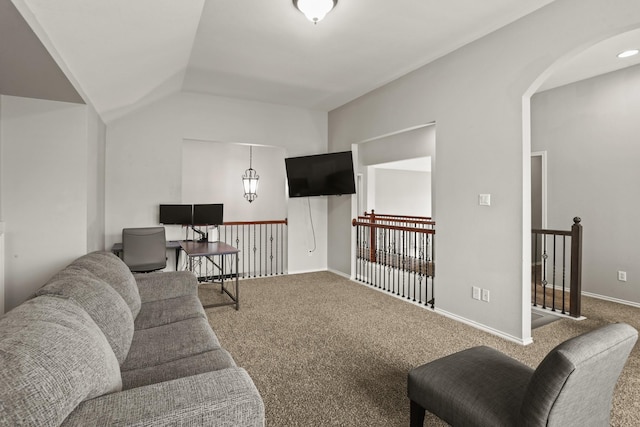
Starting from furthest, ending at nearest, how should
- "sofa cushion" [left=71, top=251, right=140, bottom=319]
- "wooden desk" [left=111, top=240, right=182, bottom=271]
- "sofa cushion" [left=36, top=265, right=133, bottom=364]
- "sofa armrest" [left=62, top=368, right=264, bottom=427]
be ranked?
"wooden desk" [left=111, top=240, right=182, bottom=271]
"sofa cushion" [left=71, top=251, right=140, bottom=319]
"sofa cushion" [left=36, top=265, right=133, bottom=364]
"sofa armrest" [left=62, top=368, right=264, bottom=427]

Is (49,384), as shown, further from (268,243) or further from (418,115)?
(268,243)

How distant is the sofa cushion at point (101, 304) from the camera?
1.64m

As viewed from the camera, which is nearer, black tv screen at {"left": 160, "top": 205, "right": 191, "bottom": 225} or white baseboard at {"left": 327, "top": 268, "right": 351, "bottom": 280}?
black tv screen at {"left": 160, "top": 205, "right": 191, "bottom": 225}

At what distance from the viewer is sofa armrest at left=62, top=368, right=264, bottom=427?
1021 millimetres

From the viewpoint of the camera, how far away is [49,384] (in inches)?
37.0

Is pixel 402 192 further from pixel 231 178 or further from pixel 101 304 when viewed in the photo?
pixel 101 304

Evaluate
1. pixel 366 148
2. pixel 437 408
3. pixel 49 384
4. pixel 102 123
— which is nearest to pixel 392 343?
pixel 437 408

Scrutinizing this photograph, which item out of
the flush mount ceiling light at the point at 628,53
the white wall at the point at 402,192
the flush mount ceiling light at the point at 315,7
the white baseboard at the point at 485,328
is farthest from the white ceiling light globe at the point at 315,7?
the white wall at the point at 402,192

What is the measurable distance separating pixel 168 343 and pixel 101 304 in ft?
1.42

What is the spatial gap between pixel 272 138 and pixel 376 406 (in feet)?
14.7

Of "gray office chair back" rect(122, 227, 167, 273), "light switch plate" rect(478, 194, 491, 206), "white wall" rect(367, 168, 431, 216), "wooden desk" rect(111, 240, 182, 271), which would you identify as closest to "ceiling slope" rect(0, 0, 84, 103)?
"gray office chair back" rect(122, 227, 167, 273)

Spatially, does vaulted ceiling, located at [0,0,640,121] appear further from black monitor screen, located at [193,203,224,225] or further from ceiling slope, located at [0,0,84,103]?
black monitor screen, located at [193,203,224,225]

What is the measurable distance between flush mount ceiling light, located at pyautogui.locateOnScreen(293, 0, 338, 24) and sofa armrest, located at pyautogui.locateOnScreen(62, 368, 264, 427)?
2638 mm

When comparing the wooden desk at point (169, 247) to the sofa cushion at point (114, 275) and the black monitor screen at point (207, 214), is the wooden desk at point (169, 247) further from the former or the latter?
the sofa cushion at point (114, 275)
